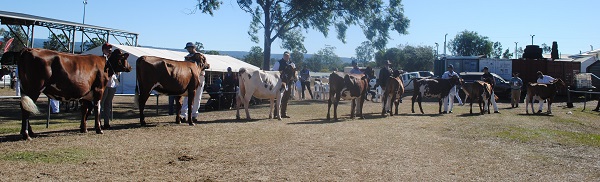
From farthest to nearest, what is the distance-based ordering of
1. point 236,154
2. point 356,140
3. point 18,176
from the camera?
1. point 356,140
2. point 236,154
3. point 18,176

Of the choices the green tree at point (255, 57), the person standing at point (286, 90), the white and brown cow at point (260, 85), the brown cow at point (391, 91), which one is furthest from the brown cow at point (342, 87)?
the green tree at point (255, 57)

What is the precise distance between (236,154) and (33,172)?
304cm

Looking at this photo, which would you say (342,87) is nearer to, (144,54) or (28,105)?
(28,105)

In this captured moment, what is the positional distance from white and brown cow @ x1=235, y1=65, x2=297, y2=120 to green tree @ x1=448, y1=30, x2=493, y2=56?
7017 cm

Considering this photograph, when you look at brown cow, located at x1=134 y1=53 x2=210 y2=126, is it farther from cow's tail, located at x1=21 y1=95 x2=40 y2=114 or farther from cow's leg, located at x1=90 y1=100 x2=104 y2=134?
cow's tail, located at x1=21 y1=95 x2=40 y2=114

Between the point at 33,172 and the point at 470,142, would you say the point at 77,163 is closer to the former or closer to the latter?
the point at 33,172

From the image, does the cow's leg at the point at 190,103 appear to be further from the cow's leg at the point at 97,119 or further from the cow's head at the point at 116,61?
the cow's leg at the point at 97,119

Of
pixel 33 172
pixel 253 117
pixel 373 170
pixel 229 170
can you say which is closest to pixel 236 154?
pixel 229 170

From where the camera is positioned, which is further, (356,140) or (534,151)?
(356,140)

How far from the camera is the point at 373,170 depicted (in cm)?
750

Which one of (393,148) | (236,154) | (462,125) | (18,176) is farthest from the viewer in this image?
(462,125)

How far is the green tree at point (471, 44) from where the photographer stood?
263 ft

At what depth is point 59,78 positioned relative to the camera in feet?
30.7

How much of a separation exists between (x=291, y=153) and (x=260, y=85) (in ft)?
20.0
